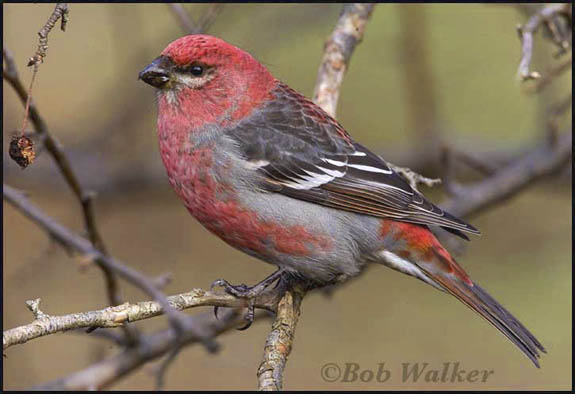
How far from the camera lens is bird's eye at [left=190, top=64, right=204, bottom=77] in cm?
427

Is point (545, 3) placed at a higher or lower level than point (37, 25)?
lower

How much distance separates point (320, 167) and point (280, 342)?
1306 millimetres

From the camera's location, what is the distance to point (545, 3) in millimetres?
5051

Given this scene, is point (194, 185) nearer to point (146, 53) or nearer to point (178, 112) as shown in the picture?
point (178, 112)

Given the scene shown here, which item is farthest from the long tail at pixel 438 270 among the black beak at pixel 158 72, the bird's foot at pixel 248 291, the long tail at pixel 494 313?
the black beak at pixel 158 72

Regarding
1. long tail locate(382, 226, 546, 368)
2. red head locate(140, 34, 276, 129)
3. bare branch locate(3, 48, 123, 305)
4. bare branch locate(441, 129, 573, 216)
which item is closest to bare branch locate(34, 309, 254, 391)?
bare branch locate(3, 48, 123, 305)

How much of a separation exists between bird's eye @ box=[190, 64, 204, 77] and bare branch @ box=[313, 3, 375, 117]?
74 cm

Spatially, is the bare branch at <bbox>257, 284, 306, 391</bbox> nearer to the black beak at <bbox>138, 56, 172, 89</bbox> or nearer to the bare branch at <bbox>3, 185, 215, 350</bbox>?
the bare branch at <bbox>3, 185, 215, 350</bbox>

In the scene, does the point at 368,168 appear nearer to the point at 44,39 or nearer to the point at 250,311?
the point at 250,311

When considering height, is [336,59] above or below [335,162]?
above

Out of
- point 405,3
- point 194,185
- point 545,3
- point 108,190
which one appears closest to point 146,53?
point 108,190

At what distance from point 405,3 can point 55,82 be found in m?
3.90

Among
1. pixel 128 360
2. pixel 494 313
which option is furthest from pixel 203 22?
pixel 494 313

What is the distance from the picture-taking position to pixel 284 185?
4227mm
